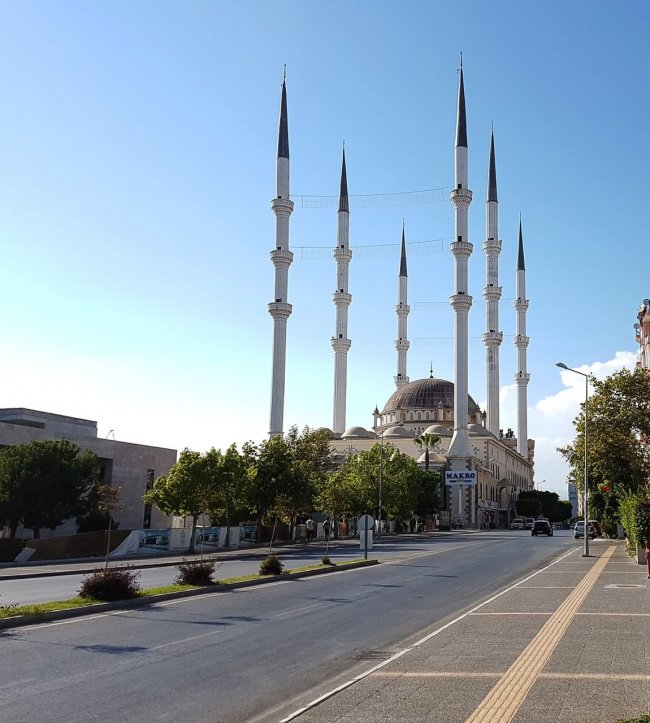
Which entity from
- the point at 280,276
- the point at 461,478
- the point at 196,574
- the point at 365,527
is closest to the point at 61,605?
the point at 196,574

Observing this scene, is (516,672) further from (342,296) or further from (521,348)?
(521,348)

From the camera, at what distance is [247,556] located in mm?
37375

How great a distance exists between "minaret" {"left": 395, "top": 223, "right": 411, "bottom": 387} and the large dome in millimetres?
1947

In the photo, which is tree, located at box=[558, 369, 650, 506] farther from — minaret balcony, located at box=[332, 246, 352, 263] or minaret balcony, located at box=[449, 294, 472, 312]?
minaret balcony, located at box=[332, 246, 352, 263]

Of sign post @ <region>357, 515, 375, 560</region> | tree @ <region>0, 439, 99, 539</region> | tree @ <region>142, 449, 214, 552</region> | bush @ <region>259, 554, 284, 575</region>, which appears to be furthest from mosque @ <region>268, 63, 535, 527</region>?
bush @ <region>259, 554, 284, 575</region>

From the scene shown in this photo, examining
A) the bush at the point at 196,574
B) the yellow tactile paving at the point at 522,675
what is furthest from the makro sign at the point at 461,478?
the yellow tactile paving at the point at 522,675

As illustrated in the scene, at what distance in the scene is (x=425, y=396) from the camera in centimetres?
12500

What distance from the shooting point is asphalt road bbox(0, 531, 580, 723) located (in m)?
8.20

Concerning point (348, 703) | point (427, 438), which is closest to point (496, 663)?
point (348, 703)

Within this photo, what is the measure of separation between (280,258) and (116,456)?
34.5 meters

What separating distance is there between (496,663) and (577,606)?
22.8 ft

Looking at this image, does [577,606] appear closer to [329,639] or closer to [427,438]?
[329,639]

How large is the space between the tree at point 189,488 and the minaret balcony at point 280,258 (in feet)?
155

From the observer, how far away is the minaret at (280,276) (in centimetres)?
8562
